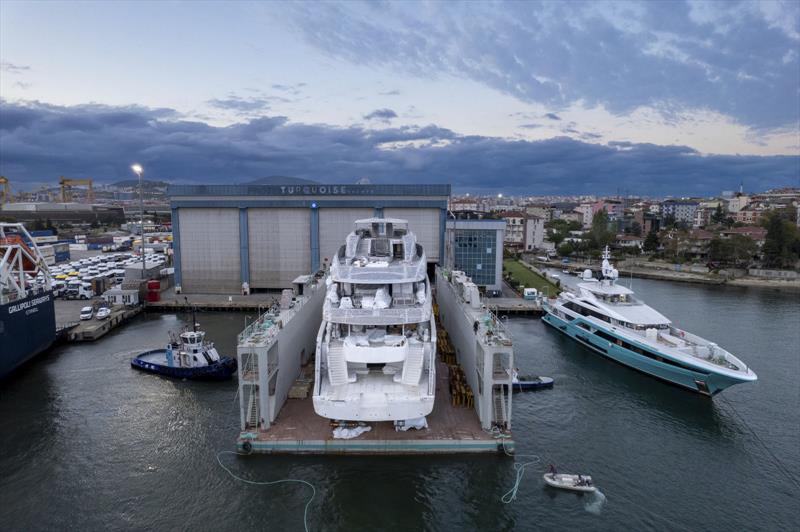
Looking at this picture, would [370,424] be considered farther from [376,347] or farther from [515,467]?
[515,467]

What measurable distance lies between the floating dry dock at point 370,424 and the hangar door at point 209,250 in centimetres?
2212

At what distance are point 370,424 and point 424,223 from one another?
25.6 metres

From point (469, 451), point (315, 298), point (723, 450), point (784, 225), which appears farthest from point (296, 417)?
point (784, 225)

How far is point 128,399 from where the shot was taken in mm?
20469

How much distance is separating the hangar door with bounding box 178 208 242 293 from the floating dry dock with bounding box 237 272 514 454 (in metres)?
22.1

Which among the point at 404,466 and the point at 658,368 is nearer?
the point at 404,466

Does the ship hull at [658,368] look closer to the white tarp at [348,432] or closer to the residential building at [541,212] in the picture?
the white tarp at [348,432]

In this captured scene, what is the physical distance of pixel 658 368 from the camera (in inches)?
892

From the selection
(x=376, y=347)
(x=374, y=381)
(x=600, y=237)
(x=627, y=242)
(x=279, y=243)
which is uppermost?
(x=279, y=243)

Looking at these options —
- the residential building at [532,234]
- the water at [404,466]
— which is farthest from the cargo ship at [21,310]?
the residential building at [532,234]

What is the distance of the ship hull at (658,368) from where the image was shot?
67.1 feet

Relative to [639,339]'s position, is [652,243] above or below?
above

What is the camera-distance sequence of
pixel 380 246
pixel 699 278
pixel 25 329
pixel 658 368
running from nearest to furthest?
pixel 658 368 < pixel 25 329 < pixel 380 246 < pixel 699 278

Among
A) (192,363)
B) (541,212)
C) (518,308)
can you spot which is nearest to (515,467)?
(192,363)
